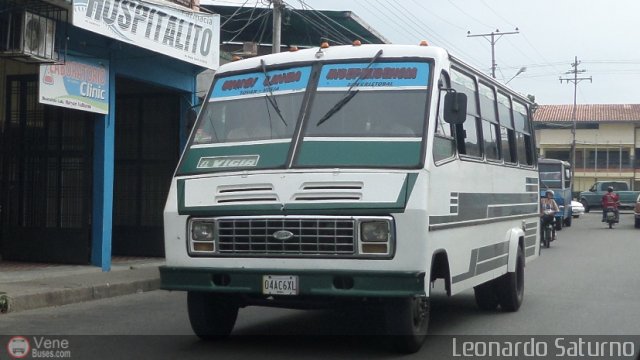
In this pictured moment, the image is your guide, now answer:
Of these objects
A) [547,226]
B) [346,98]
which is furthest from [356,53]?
[547,226]

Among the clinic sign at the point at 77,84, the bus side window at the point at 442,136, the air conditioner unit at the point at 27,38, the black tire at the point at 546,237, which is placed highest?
the air conditioner unit at the point at 27,38

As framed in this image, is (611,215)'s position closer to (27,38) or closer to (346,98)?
(27,38)

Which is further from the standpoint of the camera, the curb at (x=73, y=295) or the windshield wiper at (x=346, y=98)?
the curb at (x=73, y=295)

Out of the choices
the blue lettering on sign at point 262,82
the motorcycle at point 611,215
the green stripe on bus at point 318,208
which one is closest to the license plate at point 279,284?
the green stripe on bus at point 318,208

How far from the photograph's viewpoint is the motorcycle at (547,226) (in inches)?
976

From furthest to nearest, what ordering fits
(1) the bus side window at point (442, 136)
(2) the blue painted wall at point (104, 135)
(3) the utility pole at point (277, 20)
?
(3) the utility pole at point (277, 20) → (2) the blue painted wall at point (104, 135) → (1) the bus side window at point (442, 136)

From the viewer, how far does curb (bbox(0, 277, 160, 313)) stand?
10.7m

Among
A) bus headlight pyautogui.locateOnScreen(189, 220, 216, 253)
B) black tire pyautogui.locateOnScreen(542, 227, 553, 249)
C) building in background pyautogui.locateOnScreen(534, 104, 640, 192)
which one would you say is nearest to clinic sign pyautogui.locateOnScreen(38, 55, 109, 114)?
bus headlight pyautogui.locateOnScreen(189, 220, 216, 253)

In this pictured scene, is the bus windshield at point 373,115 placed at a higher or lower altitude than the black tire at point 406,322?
higher

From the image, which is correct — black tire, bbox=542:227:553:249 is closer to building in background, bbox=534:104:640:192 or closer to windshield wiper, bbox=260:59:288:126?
windshield wiper, bbox=260:59:288:126

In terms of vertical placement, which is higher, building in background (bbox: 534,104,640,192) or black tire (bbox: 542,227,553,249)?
building in background (bbox: 534,104,640,192)

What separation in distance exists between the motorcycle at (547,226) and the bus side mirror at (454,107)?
57.1ft

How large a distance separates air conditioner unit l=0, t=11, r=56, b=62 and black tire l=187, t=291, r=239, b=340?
19.4 ft

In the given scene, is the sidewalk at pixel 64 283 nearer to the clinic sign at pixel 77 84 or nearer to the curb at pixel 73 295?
the curb at pixel 73 295
